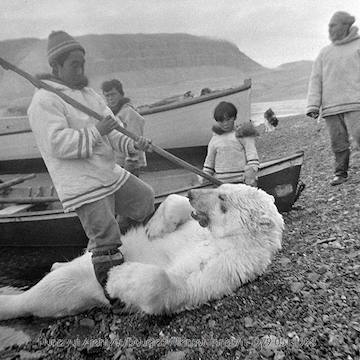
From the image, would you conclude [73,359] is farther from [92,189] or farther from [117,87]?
[117,87]

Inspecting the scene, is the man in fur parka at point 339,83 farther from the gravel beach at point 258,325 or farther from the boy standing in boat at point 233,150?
the gravel beach at point 258,325

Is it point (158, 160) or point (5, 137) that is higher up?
point (5, 137)

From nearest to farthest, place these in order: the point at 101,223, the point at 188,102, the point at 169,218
→ the point at 101,223 < the point at 169,218 < the point at 188,102

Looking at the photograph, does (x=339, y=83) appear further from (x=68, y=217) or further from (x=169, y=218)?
(x=68, y=217)

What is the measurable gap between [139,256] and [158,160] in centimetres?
598

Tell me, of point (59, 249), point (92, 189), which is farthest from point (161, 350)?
point (59, 249)

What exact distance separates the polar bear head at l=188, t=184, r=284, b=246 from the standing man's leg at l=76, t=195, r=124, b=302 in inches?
29.4

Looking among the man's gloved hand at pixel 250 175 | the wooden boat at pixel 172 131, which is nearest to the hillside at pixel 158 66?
the wooden boat at pixel 172 131

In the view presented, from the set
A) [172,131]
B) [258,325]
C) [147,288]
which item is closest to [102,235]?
[147,288]

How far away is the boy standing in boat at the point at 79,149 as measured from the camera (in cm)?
265

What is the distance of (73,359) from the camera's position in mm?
2625

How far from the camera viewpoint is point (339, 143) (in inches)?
219

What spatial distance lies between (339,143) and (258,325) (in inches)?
152

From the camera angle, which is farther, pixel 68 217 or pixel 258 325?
pixel 68 217
